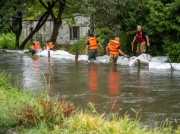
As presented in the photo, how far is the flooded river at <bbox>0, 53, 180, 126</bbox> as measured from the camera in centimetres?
1025

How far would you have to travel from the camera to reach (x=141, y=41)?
22.9 m

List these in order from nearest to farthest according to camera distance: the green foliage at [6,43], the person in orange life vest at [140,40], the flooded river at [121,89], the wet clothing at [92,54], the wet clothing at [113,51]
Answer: the flooded river at [121,89]
the wet clothing at [113,51]
the person in orange life vest at [140,40]
the wet clothing at [92,54]
the green foliage at [6,43]

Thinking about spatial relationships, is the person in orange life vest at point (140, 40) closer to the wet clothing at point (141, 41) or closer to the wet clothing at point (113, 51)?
the wet clothing at point (141, 41)

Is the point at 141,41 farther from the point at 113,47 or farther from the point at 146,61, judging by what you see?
the point at 113,47

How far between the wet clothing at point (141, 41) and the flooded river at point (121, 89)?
12.3ft

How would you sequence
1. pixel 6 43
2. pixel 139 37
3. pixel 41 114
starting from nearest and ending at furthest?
1. pixel 41 114
2. pixel 139 37
3. pixel 6 43

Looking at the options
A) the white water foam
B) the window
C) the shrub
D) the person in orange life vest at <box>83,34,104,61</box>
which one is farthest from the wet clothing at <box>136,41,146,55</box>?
the window

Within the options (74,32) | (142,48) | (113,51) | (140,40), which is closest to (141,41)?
(140,40)

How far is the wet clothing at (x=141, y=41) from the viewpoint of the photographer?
22.7m

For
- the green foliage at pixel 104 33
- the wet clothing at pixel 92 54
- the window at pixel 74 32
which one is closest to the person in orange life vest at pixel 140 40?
the green foliage at pixel 104 33

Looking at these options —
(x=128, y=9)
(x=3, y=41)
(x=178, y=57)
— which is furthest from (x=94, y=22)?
(x=3, y=41)

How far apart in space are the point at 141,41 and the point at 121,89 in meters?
9.87

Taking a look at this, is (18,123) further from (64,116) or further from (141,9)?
(141,9)

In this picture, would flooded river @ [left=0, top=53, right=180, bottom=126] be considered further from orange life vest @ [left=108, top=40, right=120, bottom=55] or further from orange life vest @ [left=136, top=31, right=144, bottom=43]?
orange life vest @ [left=136, top=31, right=144, bottom=43]
